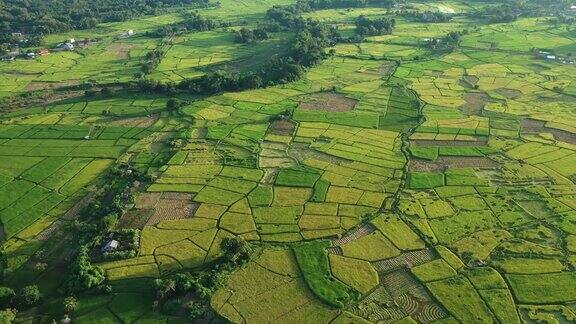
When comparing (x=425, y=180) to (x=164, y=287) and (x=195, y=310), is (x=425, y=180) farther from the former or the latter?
(x=164, y=287)

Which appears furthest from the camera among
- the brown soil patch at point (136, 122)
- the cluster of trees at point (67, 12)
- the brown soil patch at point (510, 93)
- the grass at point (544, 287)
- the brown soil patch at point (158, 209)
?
the cluster of trees at point (67, 12)

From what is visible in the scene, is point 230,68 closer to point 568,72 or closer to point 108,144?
point 108,144

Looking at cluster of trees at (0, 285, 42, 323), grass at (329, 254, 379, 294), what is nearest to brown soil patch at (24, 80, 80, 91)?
cluster of trees at (0, 285, 42, 323)

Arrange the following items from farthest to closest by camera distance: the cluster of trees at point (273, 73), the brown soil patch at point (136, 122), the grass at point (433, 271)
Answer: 1. the cluster of trees at point (273, 73)
2. the brown soil patch at point (136, 122)
3. the grass at point (433, 271)

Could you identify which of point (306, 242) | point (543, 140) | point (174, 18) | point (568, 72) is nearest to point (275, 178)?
point (306, 242)

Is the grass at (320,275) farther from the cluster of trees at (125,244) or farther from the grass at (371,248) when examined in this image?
the cluster of trees at (125,244)

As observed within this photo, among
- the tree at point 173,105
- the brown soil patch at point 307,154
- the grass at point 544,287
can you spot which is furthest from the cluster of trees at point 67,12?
the grass at point 544,287
